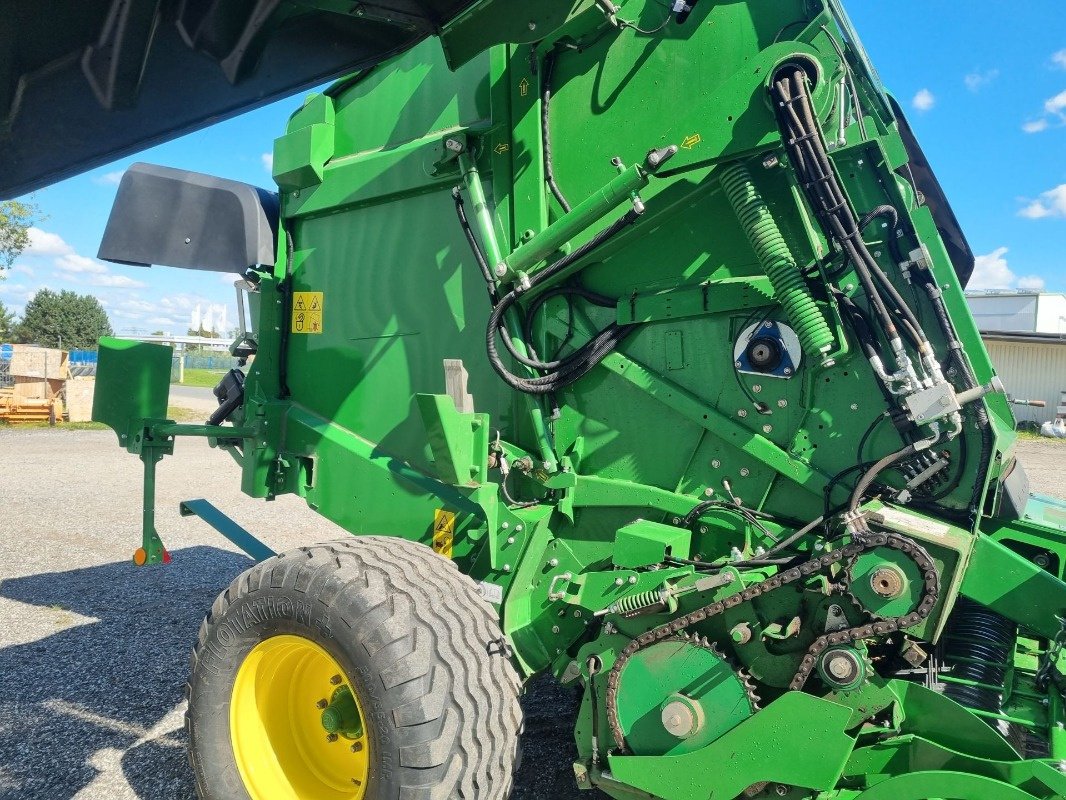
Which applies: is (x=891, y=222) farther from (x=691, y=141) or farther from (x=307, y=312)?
(x=307, y=312)

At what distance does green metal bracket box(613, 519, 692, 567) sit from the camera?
8.23 feet

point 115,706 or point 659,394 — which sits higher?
point 659,394

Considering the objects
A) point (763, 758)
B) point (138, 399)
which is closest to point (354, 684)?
point (763, 758)

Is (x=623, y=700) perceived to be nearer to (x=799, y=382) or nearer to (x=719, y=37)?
(x=799, y=382)

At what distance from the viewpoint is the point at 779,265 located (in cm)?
237

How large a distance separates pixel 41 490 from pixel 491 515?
929 centimetres

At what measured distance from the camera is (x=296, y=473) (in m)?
3.76

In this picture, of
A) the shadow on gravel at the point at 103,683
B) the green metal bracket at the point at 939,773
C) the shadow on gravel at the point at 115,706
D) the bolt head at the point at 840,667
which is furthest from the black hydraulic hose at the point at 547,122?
the shadow on gravel at the point at 103,683

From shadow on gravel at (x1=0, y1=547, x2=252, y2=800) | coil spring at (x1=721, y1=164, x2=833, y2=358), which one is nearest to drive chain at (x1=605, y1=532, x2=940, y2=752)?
coil spring at (x1=721, y1=164, x2=833, y2=358)

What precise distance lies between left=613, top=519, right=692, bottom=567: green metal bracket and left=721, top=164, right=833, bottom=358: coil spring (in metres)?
0.76

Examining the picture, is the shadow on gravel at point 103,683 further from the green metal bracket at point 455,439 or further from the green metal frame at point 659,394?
the green metal bracket at point 455,439

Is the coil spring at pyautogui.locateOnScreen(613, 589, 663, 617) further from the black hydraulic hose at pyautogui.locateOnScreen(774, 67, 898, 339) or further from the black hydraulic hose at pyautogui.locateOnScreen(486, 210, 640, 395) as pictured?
the black hydraulic hose at pyautogui.locateOnScreen(774, 67, 898, 339)

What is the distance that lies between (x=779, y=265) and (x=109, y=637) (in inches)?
190

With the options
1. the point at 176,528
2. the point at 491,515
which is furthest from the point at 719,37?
the point at 176,528
